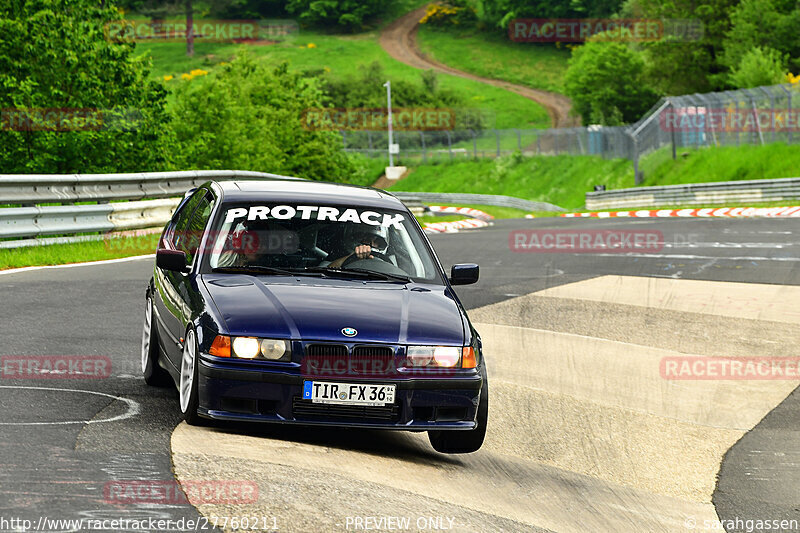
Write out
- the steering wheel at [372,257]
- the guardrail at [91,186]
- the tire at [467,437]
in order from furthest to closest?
the guardrail at [91,186] < the steering wheel at [372,257] < the tire at [467,437]

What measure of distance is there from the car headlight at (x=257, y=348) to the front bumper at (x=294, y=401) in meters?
0.07

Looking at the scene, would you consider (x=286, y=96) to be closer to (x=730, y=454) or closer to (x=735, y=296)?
(x=735, y=296)

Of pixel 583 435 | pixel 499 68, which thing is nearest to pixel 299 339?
pixel 583 435

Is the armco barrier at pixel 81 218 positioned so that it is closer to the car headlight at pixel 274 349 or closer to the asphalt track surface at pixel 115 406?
the asphalt track surface at pixel 115 406

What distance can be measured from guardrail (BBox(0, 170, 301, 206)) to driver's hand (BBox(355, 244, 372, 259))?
9.45m

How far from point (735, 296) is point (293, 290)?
29.1 ft

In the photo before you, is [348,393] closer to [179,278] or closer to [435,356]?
[435,356]

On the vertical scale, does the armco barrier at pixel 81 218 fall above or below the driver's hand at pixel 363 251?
below

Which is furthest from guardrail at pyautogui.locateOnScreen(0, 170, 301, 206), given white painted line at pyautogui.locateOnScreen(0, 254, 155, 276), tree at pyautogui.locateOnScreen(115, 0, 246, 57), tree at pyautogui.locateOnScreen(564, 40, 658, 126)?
tree at pyautogui.locateOnScreen(115, 0, 246, 57)

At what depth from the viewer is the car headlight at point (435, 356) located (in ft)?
20.8

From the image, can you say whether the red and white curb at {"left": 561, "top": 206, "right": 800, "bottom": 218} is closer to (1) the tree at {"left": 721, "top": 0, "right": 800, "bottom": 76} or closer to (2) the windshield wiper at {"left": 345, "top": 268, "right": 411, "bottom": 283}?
(2) the windshield wiper at {"left": 345, "top": 268, "right": 411, "bottom": 283}

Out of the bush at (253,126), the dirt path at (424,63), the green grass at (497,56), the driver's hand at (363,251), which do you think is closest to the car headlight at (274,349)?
the driver's hand at (363,251)

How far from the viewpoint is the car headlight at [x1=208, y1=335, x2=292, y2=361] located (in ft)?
20.3

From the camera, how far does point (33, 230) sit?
16.2 metres
